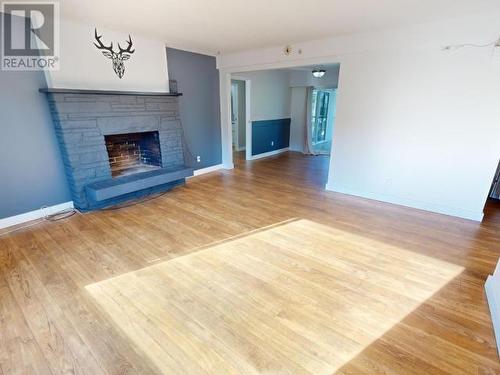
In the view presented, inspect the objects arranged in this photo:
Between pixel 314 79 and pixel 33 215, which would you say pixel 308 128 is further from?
pixel 33 215

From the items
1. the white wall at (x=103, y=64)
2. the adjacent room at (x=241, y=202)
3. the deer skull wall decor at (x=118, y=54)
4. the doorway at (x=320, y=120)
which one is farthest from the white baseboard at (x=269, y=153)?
the deer skull wall decor at (x=118, y=54)

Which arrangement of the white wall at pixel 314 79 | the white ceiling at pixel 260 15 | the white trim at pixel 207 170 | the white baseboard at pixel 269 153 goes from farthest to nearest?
the white baseboard at pixel 269 153
the white wall at pixel 314 79
the white trim at pixel 207 170
the white ceiling at pixel 260 15

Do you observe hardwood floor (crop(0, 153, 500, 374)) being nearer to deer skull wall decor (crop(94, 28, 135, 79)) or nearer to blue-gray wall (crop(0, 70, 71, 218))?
blue-gray wall (crop(0, 70, 71, 218))

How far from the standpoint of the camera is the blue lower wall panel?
6.82 m

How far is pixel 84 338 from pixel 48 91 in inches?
111

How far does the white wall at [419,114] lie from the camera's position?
3.00m

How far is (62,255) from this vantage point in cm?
255

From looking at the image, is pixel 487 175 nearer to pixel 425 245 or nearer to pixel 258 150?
pixel 425 245

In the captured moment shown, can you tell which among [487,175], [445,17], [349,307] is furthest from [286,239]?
[445,17]

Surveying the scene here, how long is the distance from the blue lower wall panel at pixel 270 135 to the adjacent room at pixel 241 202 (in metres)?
1.97

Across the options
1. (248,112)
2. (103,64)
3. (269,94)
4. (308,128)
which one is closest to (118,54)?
(103,64)

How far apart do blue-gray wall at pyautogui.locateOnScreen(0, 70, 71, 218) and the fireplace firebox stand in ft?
2.62

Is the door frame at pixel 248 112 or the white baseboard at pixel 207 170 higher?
the door frame at pixel 248 112

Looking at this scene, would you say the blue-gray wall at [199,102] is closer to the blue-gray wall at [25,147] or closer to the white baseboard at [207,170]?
the white baseboard at [207,170]
